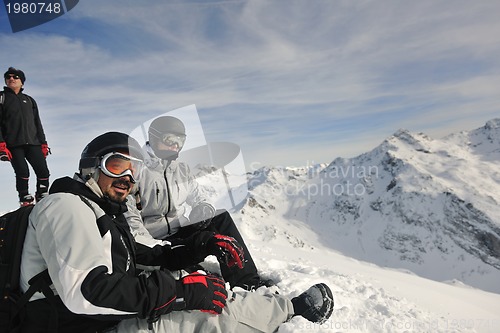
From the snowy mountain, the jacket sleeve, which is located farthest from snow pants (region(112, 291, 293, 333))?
the snowy mountain

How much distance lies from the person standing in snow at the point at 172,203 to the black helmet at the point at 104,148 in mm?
1835

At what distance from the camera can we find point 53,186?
2.87 m

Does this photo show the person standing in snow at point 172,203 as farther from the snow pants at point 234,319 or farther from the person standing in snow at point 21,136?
the person standing in snow at point 21,136

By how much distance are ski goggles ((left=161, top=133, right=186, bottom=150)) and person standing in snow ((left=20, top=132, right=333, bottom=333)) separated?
7.57 feet

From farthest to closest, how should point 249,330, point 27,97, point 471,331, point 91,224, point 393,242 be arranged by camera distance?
point 393,242
point 27,97
point 471,331
point 249,330
point 91,224

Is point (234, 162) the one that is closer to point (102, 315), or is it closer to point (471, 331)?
point (102, 315)

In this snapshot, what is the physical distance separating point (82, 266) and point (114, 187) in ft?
3.14

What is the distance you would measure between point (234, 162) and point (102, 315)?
12.6ft

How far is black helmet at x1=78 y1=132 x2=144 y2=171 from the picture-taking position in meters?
3.23

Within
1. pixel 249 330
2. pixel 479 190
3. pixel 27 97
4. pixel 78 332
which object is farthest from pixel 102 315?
pixel 479 190

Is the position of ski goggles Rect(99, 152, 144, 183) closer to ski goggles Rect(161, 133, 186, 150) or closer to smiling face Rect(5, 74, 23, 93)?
ski goggles Rect(161, 133, 186, 150)

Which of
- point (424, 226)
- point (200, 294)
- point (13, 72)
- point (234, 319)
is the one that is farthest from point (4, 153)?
point (424, 226)

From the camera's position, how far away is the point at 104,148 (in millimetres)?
3320

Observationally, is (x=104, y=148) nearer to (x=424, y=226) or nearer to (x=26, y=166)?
(x=26, y=166)
